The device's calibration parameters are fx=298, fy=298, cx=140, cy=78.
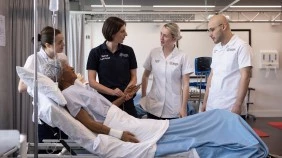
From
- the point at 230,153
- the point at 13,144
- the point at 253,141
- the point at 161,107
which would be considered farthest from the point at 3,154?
the point at 161,107

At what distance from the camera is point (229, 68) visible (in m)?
2.21

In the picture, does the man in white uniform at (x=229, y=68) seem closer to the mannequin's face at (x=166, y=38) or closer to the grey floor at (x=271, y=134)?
the mannequin's face at (x=166, y=38)

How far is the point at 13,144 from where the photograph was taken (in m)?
1.19

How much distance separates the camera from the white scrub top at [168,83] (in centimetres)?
235

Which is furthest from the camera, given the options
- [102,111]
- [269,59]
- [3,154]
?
[269,59]

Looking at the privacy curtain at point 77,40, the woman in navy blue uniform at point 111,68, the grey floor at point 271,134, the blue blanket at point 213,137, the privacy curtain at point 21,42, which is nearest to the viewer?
the blue blanket at point 213,137

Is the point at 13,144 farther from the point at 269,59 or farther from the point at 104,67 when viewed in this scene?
the point at 269,59

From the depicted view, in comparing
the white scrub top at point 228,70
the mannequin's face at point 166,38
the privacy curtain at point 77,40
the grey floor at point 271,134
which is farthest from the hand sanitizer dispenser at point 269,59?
the mannequin's face at point 166,38

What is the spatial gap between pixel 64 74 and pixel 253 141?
1202 millimetres

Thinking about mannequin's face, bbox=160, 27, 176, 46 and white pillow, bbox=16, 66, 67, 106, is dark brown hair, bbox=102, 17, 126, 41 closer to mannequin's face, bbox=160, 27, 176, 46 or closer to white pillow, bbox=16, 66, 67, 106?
mannequin's face, bbox=160, 27, 176, 46

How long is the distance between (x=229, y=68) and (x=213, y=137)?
0.72m

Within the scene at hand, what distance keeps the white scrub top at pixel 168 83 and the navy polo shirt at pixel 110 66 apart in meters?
0.29

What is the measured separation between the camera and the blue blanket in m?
1.56

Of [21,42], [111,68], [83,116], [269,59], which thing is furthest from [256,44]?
[83,116]
